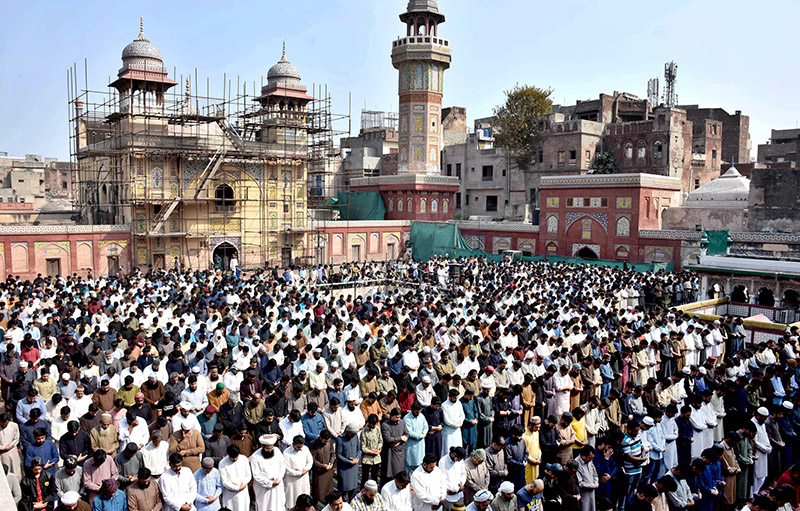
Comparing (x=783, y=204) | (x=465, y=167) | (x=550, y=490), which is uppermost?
(x=465, y=167)

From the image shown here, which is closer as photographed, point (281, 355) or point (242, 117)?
point (281, 355)

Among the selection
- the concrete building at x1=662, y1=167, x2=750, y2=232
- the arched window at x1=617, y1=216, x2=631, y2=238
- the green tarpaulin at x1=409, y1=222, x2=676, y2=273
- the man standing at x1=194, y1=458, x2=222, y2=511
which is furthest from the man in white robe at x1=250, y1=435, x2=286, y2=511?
the concrete building at x1=662, y1=167, x2=750, y2=232

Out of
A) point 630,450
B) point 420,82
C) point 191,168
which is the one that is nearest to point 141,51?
point 191,168

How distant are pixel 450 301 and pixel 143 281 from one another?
32.7ft

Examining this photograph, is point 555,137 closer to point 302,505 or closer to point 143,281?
point 143,281

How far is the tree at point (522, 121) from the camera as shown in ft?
142

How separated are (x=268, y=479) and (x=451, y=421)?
8.44 ft

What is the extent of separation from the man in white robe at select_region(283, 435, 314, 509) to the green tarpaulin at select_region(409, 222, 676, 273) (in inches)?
834

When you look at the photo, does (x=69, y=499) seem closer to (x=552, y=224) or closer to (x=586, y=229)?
(x=586, y=229)

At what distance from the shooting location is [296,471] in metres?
7.05

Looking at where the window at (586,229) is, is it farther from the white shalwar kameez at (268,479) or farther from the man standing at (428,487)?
the white shalwar kameez at (268,479)

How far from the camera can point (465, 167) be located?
1852 inches

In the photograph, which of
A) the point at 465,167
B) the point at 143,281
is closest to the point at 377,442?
the point at 143,281

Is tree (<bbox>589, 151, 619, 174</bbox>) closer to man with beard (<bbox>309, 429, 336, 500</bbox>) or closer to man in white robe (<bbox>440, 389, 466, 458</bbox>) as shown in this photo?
man in white robe (<bbox>440, 389, 466, 458</bbox>)
